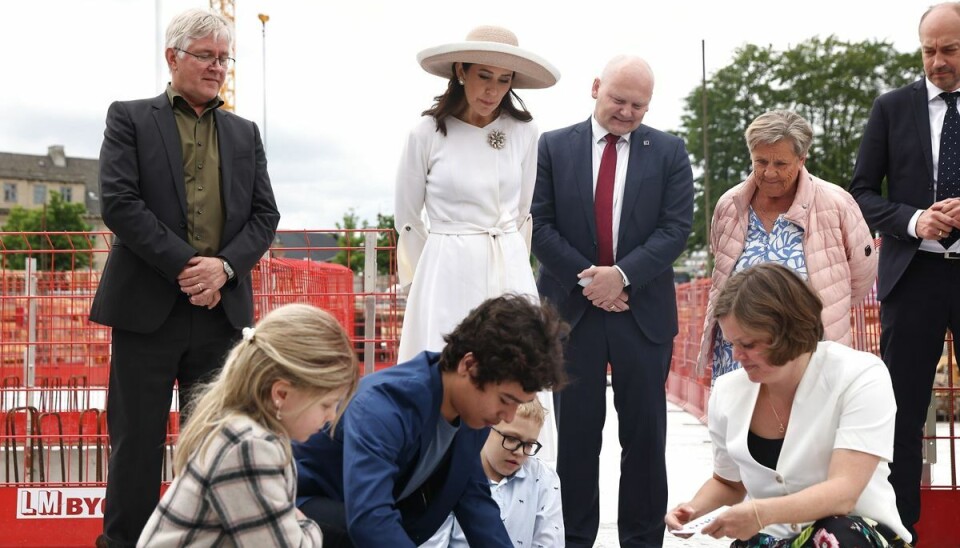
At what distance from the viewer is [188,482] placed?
2.38m

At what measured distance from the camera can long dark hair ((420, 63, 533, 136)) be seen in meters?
4.29

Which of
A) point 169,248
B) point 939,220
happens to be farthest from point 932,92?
point 169,248

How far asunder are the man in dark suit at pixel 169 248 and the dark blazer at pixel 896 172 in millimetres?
2525

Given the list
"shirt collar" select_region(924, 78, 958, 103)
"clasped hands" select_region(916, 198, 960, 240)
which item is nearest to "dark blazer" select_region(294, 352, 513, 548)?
"clasped hands" select_region(916, 198, 960, 240)

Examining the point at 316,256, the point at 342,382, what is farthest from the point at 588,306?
the point at 316,256

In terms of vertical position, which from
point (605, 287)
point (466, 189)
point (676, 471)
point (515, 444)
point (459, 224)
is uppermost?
point (466, 189)

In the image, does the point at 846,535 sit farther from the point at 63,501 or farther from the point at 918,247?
the point at 63,501

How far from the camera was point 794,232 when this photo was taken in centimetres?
434

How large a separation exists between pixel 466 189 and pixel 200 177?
103 cm

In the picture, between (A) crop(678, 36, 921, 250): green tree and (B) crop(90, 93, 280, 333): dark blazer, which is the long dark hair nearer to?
(B) crop(90, 93, 280, 333): dark blazer

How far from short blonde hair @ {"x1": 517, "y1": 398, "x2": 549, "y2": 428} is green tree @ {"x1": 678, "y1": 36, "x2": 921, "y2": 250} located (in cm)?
3393

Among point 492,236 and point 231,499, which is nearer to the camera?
point 231,499

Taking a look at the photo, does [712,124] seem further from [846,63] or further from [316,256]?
[316,256]

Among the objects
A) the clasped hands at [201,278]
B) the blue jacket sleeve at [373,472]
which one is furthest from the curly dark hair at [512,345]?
the clasped hands at [201,278]
